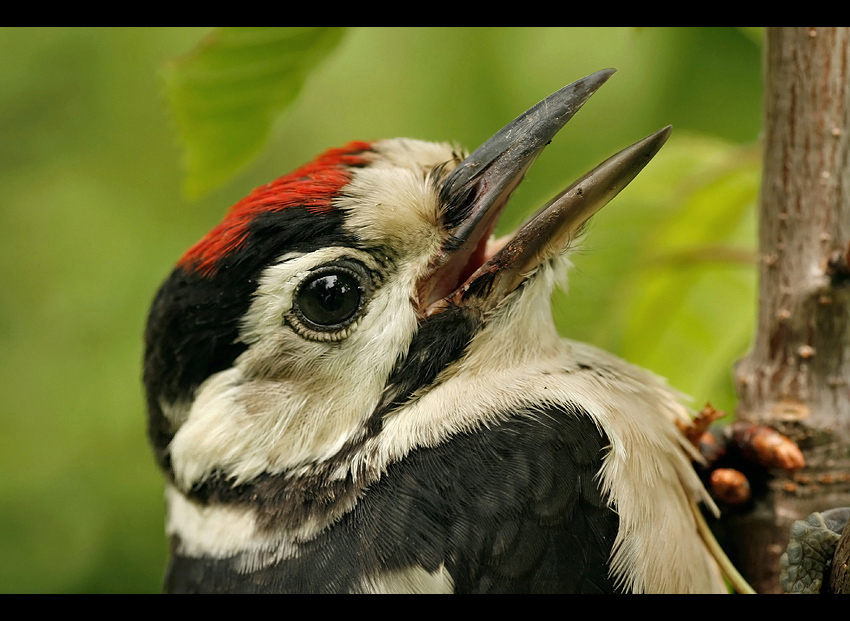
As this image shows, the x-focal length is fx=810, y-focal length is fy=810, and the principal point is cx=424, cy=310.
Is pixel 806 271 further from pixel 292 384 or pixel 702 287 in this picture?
pixel 292 384

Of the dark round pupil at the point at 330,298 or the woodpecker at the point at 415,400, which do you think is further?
the dark round pupil at the point at 330,298

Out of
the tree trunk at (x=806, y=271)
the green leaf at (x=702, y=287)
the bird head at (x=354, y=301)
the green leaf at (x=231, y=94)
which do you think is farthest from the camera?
the green leaf at (x=702, y=287)

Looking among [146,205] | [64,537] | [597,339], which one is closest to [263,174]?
[146,205]

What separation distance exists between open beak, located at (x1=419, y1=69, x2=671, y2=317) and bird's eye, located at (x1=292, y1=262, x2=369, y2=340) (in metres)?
0.17

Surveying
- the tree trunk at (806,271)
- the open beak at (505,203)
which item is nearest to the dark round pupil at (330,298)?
the open beak at (505,203)

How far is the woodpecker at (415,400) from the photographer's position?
1.86m

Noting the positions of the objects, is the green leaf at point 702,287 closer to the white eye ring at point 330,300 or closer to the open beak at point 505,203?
the open beak at point 505,203

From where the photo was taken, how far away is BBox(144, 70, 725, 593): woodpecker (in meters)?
1.86

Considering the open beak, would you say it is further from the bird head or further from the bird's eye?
the bird's eye

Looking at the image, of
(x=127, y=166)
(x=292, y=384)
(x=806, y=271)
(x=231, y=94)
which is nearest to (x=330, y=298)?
(x=292, y=384)

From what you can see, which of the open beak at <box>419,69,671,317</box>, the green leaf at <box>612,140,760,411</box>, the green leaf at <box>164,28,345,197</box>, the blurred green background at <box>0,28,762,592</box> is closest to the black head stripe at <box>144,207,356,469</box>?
the open beak at <box>419,69,671,317</box>

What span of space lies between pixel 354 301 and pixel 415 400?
0.97 feet

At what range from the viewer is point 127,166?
4637mm
